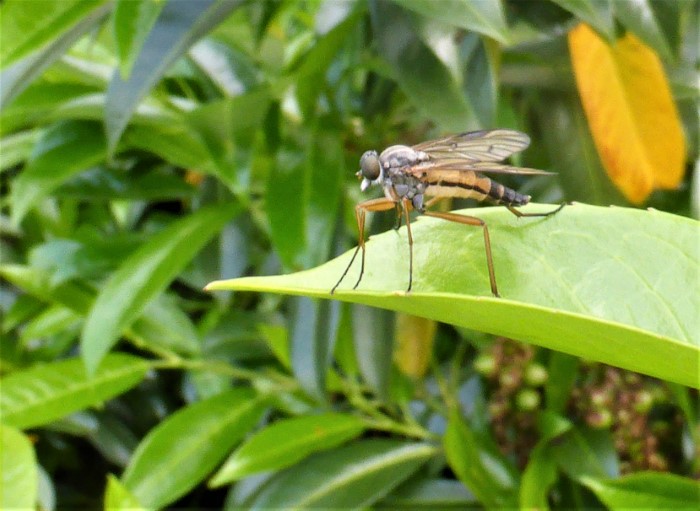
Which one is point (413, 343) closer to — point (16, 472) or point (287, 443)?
point (287, 443)

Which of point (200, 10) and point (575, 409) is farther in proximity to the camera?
point (575, 409)

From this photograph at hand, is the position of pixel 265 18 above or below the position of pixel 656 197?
above

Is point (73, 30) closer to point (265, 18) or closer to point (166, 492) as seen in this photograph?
point (265, 18)

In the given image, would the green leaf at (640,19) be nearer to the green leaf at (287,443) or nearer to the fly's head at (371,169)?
the fly's head at (371,169)

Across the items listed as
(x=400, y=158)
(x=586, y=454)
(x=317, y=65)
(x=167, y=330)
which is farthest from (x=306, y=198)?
(x=586, y=454)

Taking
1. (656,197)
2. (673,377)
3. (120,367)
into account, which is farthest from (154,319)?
(673,377)

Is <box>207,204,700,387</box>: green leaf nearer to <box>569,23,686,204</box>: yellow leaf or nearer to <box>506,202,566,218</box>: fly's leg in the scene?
<box>506,202,566,218</box>: fly's leg

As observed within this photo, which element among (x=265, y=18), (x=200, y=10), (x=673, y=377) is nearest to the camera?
(x=673, y=377)
